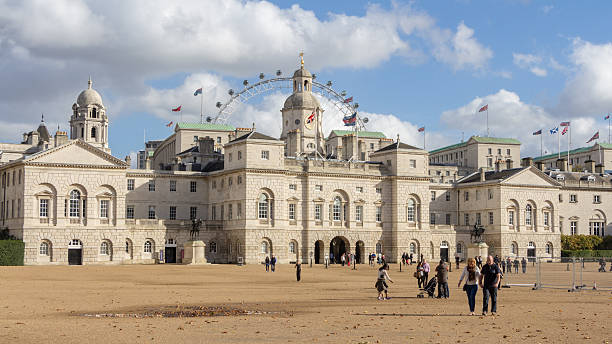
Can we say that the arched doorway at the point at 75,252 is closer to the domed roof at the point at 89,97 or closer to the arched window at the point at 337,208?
the arched window at the point at 337,208

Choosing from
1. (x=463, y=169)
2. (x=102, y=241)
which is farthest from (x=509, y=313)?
(x=463, y=169)

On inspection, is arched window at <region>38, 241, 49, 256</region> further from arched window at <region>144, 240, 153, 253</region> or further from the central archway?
the central archway

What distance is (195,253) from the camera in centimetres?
8456

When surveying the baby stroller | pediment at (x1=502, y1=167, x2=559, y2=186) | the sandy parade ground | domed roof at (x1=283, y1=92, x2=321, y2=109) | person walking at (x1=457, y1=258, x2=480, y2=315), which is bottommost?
the sandy parade ground

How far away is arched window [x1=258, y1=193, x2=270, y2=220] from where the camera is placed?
90625 millimetres

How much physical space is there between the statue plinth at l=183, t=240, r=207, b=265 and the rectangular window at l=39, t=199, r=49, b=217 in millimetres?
13747

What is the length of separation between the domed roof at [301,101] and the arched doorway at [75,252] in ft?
171

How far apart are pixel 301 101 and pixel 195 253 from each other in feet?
160

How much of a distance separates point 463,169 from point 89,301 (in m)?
136

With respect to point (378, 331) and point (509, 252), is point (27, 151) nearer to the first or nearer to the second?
point (509, 252)

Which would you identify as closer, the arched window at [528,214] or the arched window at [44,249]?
the arched window at [44,249]

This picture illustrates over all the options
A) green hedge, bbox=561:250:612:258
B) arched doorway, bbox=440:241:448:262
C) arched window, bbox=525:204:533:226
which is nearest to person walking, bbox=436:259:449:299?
arched doorway, bbox=440:241:448:262

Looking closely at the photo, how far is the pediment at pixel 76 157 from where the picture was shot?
82.6 metres

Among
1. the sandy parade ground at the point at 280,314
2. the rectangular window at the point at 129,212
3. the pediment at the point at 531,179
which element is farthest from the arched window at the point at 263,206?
the sandy parade ground at the point at 280,314
